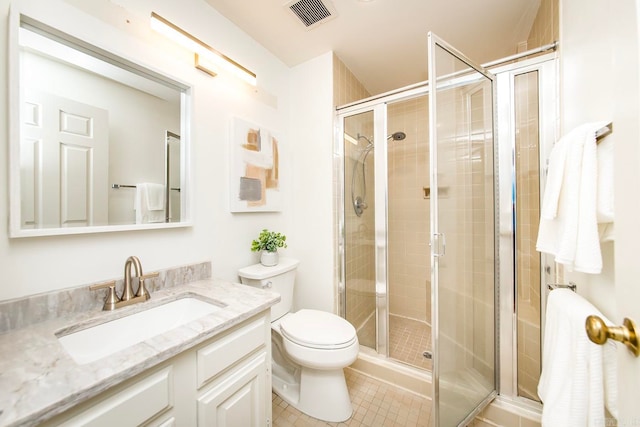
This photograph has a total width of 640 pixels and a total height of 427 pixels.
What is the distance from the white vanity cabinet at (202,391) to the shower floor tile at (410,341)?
1175 mm

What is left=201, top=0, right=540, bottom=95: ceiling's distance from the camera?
4.63 ft

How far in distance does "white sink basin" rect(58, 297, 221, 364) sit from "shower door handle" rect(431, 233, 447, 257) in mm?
985

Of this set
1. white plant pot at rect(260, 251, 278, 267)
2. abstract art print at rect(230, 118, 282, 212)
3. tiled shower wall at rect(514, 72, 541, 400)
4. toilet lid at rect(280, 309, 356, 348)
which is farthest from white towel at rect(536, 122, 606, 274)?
abstract art print at rect(230, 118, 282, 212)

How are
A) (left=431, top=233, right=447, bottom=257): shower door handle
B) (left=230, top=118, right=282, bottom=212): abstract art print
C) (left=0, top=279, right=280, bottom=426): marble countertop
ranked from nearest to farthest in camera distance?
(left=0, top=279, right=280, bottom=426): marble countertop, (left=431, top=233, right=447, bottom=257): shower door handle, (left=230, top=118, right=282, bottom=212): abstract art print

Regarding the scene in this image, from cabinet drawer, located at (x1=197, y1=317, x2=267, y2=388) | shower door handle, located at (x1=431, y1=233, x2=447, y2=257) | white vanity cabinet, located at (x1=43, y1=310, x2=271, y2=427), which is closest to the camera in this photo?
white vanity cabinet, located at (x1=43, y1=310, x2=271, y2=427)

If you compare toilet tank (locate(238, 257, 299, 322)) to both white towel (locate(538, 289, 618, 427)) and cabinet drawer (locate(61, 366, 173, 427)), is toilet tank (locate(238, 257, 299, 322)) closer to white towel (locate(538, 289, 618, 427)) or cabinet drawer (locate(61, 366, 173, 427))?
cabinet drawer (locate(61, 366, 173, 427))

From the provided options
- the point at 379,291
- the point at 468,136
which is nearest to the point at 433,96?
the point at 468,136

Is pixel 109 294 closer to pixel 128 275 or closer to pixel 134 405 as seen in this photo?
pixel 128 275

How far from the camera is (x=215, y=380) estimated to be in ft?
2.74

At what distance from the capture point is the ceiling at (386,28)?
1.41m

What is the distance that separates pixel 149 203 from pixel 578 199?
1.63 meters

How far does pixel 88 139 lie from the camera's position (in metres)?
0.97

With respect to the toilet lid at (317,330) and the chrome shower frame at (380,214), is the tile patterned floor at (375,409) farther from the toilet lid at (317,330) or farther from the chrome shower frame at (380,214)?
the toilet lid at (317,330)

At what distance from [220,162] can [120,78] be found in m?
0.56
